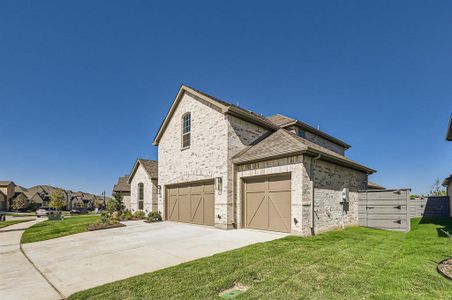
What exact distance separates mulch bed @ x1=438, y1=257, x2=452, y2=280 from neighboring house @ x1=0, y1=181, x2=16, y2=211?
255 ft

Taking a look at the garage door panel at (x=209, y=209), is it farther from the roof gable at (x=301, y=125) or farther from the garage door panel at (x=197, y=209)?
the roof gable at (x=301, y=125)

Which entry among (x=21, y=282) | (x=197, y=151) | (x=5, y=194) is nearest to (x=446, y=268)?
(x=21, y=282)

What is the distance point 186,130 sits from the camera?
16141 millimetres

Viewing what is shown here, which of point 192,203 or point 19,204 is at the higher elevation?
point 192,203

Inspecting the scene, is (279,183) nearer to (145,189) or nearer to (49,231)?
(49,231)

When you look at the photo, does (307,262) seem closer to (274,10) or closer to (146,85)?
(274,10)

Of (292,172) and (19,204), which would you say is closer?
A: (292,172)

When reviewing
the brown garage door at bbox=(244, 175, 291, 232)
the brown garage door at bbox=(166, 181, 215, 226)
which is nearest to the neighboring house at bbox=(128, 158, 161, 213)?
the brown garage door at bbox=(166, 181, 215, 226)

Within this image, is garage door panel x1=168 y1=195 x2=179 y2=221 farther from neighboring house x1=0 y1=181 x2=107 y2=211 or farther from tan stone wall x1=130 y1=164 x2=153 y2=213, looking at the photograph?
neighboring house x1=0 y1=181 x2=107 y2=211

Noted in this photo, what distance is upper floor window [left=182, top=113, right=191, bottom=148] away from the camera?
52.0ft

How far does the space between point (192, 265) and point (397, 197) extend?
11.9 meters

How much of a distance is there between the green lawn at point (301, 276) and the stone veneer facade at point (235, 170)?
3.30 m

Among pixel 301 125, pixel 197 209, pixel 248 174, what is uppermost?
pixel 301 125

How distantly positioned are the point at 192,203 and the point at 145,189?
28.4ft
